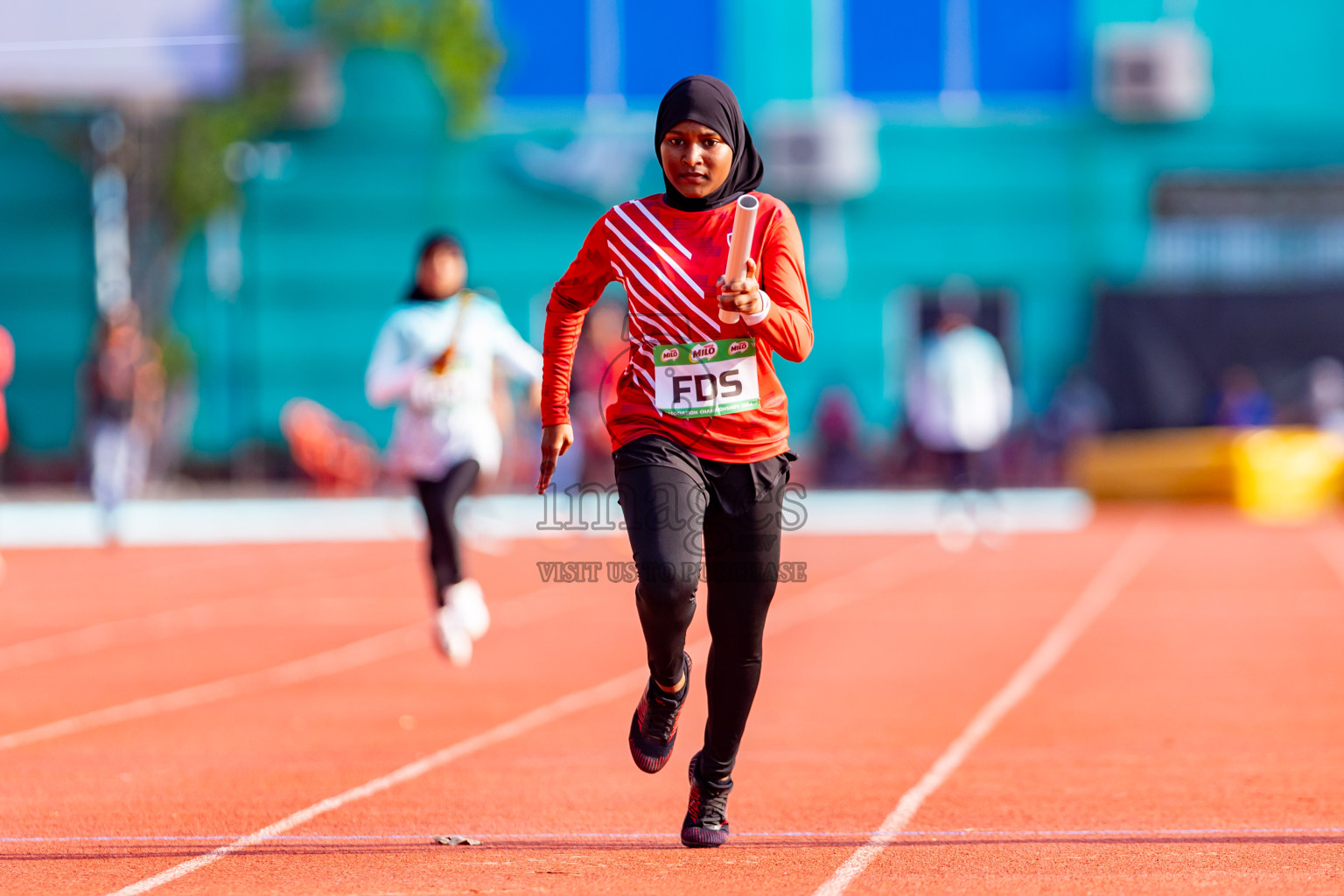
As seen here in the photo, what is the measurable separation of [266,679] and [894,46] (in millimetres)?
27604

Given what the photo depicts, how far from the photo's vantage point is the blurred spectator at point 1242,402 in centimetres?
3186

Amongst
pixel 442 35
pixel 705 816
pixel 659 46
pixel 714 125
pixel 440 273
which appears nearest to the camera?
pixel 714 125

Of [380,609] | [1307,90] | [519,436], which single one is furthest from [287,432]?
[380,609]

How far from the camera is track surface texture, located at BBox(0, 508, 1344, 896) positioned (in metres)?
5.28

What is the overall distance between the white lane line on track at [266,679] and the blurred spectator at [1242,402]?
20.4 meters

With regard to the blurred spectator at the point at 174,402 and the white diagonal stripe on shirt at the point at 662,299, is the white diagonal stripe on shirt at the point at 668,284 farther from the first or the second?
the blurred spectator at the point at 174,402

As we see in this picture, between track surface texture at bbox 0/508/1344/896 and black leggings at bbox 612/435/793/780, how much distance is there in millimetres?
447

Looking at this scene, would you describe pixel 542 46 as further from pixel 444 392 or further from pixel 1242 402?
pixel 444 392

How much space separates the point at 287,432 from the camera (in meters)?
35.6

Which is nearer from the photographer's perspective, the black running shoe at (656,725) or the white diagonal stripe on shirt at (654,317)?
the white diagonal stripe on shirt at (654,317)

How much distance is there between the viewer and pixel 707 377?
5.36 metres

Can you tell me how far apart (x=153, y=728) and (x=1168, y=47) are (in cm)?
2938

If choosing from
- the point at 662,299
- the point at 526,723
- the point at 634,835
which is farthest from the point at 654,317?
the point at 526,723

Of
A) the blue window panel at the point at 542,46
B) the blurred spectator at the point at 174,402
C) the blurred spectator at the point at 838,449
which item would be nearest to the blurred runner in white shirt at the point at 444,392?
the blurred spectator at the point at 838,449
